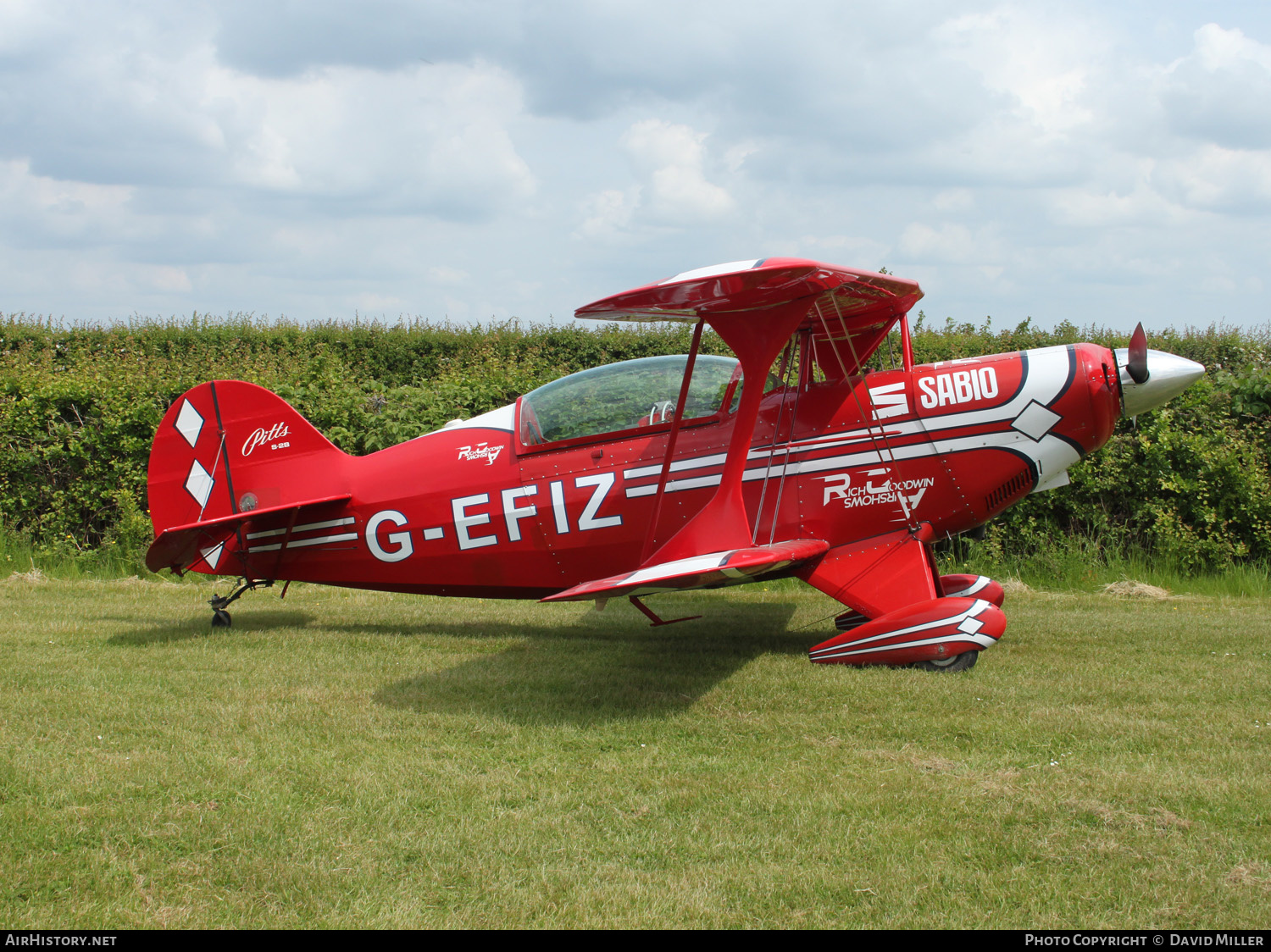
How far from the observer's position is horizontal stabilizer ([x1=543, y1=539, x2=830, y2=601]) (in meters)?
4.96

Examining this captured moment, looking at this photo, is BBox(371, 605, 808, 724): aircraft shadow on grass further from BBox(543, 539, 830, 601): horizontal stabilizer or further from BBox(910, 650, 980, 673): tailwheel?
BBox(910, 650, 980, 673): tailwheel

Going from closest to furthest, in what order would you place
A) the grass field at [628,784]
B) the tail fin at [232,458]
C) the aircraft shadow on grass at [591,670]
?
the grass field at [628,784]
the aircraft shadow on grass at [591,670]
the tail fin at [232,458]

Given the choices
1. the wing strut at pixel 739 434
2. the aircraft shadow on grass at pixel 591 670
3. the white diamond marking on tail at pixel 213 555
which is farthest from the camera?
the white diamond marking on tail at pixel 213 555

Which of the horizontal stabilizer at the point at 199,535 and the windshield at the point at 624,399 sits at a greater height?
the windshield at the point at 624,399

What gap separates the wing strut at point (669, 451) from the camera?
6.26m

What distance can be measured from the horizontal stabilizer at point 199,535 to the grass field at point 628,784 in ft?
2.12

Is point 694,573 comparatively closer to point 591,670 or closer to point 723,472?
point 723,472

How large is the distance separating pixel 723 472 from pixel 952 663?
6.24 ft

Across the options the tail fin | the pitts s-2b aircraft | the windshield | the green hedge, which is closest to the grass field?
the pitts s-2b aircraft

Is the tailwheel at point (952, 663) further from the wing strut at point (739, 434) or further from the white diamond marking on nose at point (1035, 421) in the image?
the white diamond marking on nose at point (1035, 421)

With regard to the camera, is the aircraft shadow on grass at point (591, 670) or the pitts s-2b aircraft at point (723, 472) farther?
the pitts s-2b aircraft at point (723, 472)

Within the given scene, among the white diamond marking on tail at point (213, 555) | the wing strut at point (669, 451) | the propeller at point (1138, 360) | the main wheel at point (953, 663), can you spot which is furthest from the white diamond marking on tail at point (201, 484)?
the propeller at point (1138, 360)

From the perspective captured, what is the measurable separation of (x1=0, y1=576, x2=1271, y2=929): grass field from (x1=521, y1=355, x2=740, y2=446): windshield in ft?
5.51

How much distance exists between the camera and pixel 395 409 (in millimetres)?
11117
